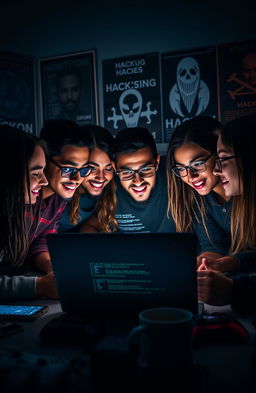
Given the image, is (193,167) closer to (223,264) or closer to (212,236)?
(212,236)

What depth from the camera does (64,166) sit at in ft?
6.57

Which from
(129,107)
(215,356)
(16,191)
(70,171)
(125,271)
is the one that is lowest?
(215,356)

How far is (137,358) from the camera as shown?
64 cm

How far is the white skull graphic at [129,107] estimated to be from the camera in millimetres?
2816

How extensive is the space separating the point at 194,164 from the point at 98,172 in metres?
0.53

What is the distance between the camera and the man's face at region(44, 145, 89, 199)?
6.56 ft

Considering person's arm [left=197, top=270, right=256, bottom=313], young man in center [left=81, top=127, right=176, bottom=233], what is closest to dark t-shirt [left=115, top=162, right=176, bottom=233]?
Result: young man in center [left=81, top=127, right=176, bottom=233]

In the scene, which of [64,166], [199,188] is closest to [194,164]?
[199,188]

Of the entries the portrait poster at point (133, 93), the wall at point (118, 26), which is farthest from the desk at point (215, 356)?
the wall at point (118, 26)

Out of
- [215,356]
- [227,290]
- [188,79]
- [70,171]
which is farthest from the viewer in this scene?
[188,79]

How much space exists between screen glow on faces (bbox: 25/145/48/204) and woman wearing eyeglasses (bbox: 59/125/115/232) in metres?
0.42

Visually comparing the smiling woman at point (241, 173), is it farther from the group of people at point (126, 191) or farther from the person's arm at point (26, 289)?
the person's arm at point (26, 289)

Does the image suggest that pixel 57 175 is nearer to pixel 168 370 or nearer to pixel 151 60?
pixel 151 60

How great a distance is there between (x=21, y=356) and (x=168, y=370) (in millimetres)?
282
